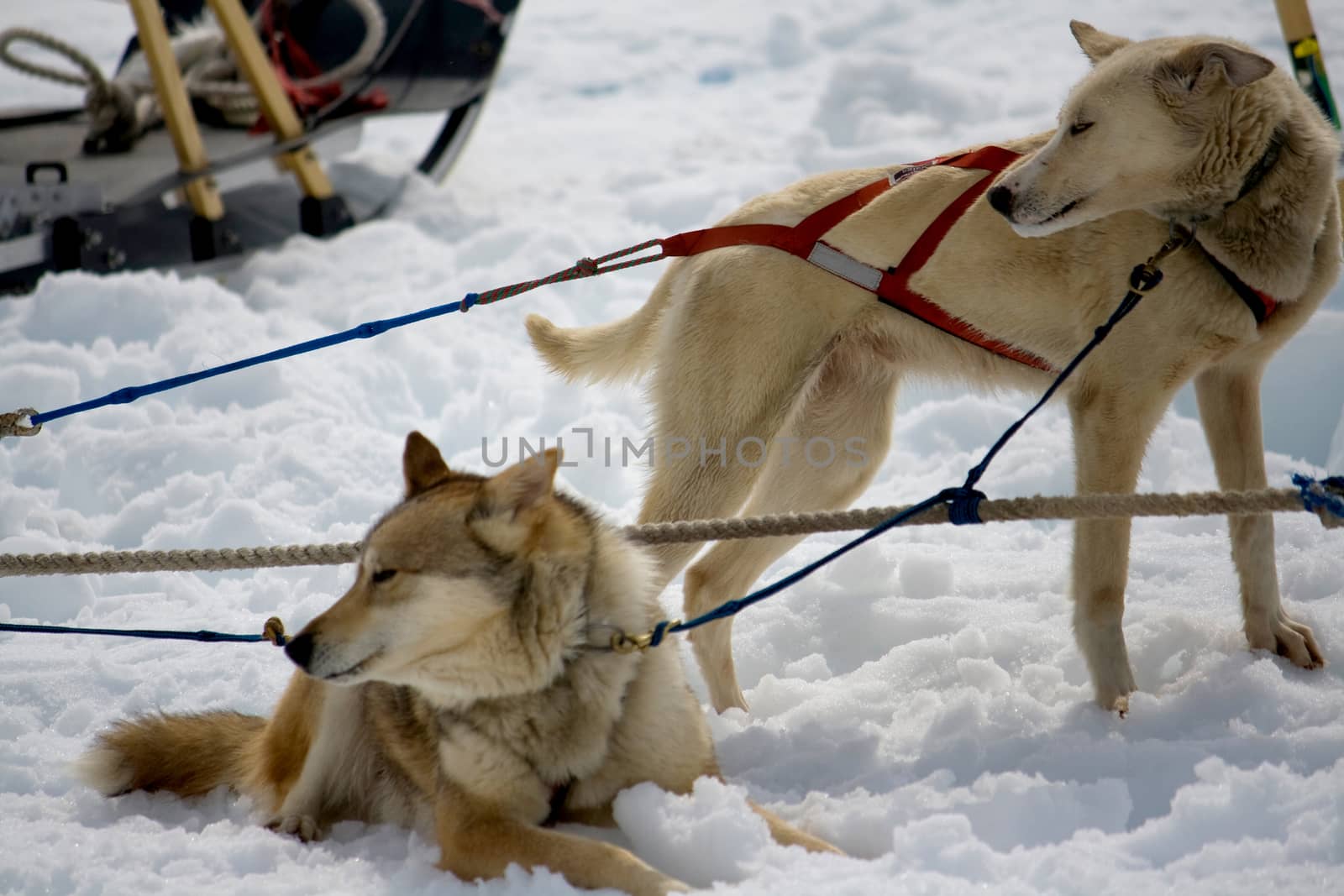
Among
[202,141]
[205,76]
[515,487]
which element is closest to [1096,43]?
[515,487]

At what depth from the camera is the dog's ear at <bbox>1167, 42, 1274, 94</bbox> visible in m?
2.40

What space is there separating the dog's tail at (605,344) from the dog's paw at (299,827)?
1.32 meters

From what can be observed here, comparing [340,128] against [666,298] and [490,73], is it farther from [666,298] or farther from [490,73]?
[666,298]

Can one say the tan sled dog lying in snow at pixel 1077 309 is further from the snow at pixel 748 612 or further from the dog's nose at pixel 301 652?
the dog's nose at pixel 301 652

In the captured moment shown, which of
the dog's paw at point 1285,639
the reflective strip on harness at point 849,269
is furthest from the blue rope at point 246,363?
the dog's paw at point 1285,639

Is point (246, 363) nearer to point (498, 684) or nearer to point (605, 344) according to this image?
point (605, 344)

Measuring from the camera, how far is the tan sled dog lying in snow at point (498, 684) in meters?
2.05

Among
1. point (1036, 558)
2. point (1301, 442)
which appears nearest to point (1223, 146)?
point (1036, 558)

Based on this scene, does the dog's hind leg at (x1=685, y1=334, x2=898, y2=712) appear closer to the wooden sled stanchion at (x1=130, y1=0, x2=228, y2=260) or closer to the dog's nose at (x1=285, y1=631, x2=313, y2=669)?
the dog's nose at (x1=285, y1=631, x2=313, y2=669)

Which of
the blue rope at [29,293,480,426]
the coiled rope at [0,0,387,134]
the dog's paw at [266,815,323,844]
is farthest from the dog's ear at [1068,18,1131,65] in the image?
the coiled rope at [0,0,387,134]

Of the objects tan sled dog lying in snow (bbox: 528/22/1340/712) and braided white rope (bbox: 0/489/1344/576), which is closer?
braided white rope (bbox: 0/489/1344/576)

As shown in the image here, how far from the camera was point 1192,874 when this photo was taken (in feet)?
6.45

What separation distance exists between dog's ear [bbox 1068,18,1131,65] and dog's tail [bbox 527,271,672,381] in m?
1.14

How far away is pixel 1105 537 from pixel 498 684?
1446mm
